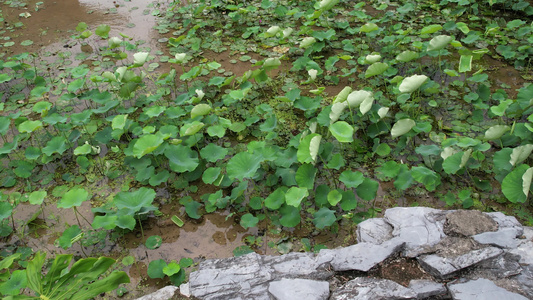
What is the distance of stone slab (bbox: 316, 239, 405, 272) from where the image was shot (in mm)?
2199

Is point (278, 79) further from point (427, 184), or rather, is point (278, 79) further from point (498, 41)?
point (498, 41)

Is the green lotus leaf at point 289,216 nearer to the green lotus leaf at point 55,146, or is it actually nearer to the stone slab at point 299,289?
the stone slab at point 299,289

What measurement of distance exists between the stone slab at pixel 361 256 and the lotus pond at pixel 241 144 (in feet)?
1.59

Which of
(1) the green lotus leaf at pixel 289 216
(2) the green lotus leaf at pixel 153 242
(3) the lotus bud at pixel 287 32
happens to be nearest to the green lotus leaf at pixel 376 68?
(3) the lotus bud at pixel 287 32

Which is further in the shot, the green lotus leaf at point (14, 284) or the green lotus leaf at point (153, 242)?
the green lotus leaf at point (153, 242)

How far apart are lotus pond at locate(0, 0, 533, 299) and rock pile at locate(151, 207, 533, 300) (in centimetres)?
41

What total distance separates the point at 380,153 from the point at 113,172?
7.21 ft

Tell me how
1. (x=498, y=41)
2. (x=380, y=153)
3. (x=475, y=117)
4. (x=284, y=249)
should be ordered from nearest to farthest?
(x=284, y=249) < (x=380, y=153) < (x=475, y=117) < (x=498, y=41)

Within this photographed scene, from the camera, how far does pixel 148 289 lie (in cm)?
262

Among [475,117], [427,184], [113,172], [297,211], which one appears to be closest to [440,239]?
[427,184]

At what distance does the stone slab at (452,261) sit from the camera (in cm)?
208

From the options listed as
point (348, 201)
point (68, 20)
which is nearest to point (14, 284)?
point (348, 201)

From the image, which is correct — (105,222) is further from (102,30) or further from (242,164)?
(102,30)

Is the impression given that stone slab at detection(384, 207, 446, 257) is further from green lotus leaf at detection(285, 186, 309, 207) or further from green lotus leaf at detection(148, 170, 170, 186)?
green lotus leaf at detection(148, 170, 170, 186)
